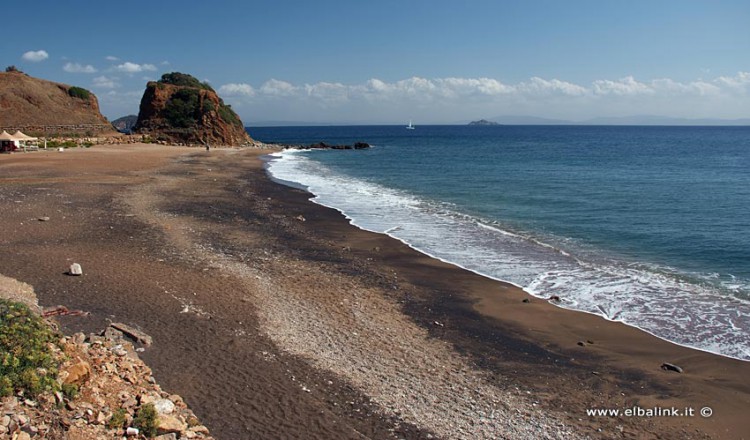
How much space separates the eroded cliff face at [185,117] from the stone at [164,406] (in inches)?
2843

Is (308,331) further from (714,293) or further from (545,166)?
(545,166)

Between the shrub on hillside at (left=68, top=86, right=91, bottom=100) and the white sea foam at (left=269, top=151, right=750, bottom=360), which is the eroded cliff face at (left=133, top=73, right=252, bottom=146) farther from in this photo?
the white sea foam at (left=269, top=151, right=750, bottom=360)

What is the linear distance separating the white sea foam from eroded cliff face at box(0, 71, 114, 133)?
172 feet

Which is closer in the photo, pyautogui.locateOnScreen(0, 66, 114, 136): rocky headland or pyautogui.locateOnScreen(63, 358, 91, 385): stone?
pyautogui.locateOnScreen(63, 358, 91, 385): stone

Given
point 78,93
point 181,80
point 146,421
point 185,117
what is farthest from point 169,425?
point 181,80

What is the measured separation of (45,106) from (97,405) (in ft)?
236

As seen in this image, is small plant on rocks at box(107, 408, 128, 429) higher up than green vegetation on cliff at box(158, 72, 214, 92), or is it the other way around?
green vegetation on cliff at box(158, 72, 214, 92)

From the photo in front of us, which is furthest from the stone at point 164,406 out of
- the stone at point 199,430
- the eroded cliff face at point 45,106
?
the eroded cliff face at point 45,106

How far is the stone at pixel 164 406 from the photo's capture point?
702cm

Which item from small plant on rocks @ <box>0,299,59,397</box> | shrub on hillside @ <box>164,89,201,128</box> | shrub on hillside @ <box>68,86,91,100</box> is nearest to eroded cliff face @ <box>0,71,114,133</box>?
shrub on hillside @ <box>68,86,91,100</box>

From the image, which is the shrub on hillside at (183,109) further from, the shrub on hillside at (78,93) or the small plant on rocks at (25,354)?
the small plant on rocks at (25,354)

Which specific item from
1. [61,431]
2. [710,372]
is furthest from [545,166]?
[61,431]

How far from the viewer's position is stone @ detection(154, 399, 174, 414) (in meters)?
7.02

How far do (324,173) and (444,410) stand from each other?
131 feet
